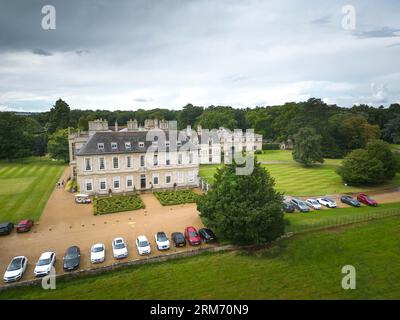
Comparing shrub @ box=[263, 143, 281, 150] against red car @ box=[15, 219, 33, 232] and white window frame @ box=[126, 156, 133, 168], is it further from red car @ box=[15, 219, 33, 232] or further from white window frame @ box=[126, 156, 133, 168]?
red car @ box=[15, 219, 33, 232]

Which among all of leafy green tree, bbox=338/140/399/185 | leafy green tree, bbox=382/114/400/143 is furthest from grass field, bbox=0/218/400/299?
leafy green tree, bbox=382/114/400/143

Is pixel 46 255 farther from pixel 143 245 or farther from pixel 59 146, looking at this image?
pixel 59 146

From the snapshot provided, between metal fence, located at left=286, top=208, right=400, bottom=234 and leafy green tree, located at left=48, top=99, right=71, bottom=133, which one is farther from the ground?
leafy green tree, located at left=48, top=99, right=71, bottom=133

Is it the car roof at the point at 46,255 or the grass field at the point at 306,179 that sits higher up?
the grass field at the point at 306,179

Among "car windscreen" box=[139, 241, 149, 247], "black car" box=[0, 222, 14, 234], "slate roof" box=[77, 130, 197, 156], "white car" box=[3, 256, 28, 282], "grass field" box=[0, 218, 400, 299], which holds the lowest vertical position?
"grass field" box=[0, 218, 400, 299]

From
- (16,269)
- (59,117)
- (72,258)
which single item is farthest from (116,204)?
(59,117)

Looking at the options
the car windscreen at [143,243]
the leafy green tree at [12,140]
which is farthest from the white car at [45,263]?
the leafy green tree at [12,140]

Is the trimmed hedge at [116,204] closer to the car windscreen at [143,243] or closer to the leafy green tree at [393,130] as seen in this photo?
the car windscreen at [143,243]
